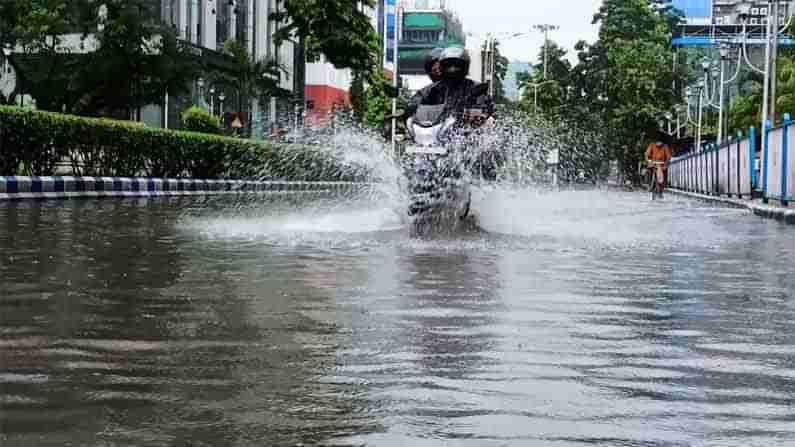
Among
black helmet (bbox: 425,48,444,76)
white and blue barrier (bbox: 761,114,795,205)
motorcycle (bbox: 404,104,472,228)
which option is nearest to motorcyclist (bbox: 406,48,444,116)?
black helmet (bbox: 425,48,444,76)

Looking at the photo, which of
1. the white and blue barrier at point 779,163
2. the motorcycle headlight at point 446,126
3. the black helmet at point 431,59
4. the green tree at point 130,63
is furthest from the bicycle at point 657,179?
the motorcycle headlight at point 446,126

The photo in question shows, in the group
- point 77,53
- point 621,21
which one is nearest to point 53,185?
point 77,53

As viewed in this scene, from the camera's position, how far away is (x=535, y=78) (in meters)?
117

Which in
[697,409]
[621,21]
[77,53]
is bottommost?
[697,409]

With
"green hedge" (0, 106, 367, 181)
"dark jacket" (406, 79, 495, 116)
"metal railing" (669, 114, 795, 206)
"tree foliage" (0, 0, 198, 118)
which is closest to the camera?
"dark jacket" (406, 79, 495, 116)

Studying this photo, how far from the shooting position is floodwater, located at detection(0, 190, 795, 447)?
413cm

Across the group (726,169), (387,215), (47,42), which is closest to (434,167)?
(387,215)

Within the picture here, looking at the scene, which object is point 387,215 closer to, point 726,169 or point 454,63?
point 454,63

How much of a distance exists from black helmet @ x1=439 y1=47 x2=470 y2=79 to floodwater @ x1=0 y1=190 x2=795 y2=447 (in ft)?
10.5

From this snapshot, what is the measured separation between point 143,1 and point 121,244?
3163cm

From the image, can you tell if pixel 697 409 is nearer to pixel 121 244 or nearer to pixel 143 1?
pixel 121 244

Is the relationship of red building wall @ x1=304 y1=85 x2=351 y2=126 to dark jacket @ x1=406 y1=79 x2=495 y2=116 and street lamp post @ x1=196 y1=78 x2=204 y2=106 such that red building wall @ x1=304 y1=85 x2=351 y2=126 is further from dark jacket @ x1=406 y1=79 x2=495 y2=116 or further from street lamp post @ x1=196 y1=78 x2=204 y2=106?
dark jacket @ x1=406 y1=79 x2=495 y2=116

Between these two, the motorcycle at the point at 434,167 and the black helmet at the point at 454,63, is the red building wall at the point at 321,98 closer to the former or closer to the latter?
the black helmet at the point at 454,63

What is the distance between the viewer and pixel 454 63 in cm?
1458
